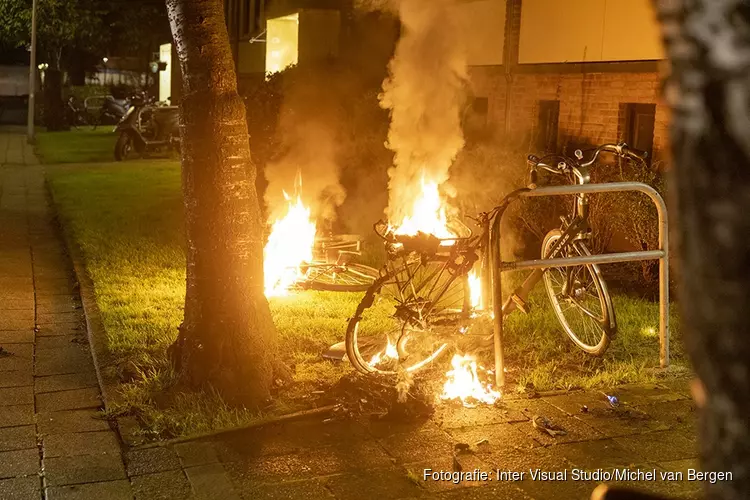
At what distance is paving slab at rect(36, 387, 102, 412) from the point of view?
580 centimetres

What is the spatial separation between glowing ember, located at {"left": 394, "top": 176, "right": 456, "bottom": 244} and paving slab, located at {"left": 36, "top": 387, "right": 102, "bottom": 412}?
2.49 metres

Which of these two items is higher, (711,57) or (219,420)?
(711,57)

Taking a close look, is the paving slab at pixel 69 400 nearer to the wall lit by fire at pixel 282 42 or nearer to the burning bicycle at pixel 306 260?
the burning bicycle at pixel 306 260

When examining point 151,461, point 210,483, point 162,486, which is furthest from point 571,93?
point 162,486

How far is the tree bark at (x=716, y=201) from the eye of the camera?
1.38 m

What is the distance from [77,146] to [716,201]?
97.6 ft

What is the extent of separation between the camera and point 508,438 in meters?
5.20

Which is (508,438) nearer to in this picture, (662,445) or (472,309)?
(662,445)

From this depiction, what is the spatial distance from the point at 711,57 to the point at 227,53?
181 inches

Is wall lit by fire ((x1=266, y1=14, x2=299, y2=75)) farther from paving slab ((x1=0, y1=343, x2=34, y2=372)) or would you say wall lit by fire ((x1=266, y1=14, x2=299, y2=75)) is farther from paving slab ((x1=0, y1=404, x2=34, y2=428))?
paving slab ((x1=0, y1=404, x2=34, y2=428))

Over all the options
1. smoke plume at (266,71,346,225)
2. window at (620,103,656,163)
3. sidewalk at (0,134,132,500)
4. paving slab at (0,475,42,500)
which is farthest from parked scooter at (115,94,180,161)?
paving slab at (0,475,42,500)

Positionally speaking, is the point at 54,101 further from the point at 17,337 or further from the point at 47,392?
the point at 47,392

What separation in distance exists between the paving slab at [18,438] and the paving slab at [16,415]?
0.08 m

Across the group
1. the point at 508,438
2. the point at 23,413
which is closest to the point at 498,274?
the point at 508,438
